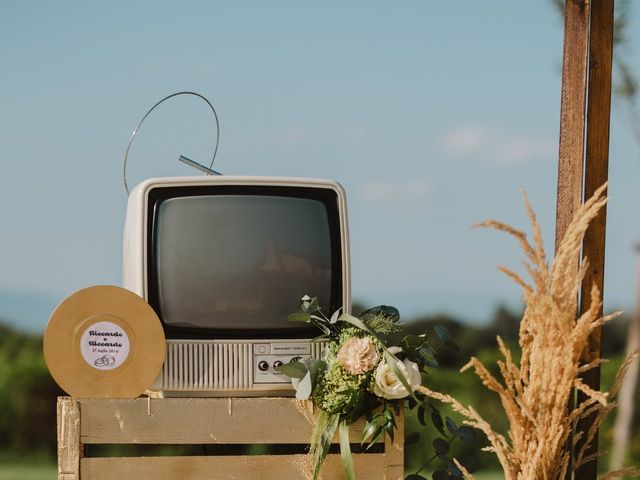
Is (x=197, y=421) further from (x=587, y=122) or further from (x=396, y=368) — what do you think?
(x=587, y=122)

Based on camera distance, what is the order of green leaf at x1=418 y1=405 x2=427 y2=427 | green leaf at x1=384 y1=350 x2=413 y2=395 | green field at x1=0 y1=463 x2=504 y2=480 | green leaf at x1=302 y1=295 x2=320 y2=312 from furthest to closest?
green field at x1=0 y1=463 x2=504 y2=480 < green leaf at x1=418 y1=405 x2=427 y2=427 < green leaf at x1=302 y1=295 x2=320 y2=312 < green leaf at x1=384 y1=350 x2=413 y2=395

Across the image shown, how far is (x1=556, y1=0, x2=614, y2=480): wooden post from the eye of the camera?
98.4 inches

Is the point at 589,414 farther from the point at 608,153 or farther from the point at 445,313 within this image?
the point at 445,313

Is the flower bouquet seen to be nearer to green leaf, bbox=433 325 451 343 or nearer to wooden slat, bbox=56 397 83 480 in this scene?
green leaf, bbox=433 325 451 343

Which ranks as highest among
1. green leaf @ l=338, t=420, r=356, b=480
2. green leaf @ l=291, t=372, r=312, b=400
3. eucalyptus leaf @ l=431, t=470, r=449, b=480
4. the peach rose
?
the peach rose

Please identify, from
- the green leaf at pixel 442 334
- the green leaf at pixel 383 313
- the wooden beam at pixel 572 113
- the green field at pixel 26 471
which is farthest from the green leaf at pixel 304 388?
the green field at pixel 26 471

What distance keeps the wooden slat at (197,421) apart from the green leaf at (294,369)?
3.0 inches

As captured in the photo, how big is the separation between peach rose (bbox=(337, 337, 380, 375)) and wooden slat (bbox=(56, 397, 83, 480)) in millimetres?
674

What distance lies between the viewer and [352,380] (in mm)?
2277

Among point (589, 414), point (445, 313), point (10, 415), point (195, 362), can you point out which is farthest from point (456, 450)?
point (195, 362)

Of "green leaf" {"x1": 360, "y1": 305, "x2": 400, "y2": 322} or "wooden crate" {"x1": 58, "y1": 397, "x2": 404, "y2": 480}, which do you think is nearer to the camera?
"wooden crate" {"x1": 58, "y1": 397, "x2": 404, "y2": 480}

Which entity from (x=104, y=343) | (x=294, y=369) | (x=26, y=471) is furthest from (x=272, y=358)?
(x=26, y=471)

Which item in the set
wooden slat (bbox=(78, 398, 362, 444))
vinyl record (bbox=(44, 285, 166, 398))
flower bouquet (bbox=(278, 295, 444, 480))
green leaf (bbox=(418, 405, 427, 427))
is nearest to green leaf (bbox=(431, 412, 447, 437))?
green leaf (bbox=(418, 405, 427, 427))

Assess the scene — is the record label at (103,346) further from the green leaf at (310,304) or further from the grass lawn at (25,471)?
the grass lawn at (25,471)
